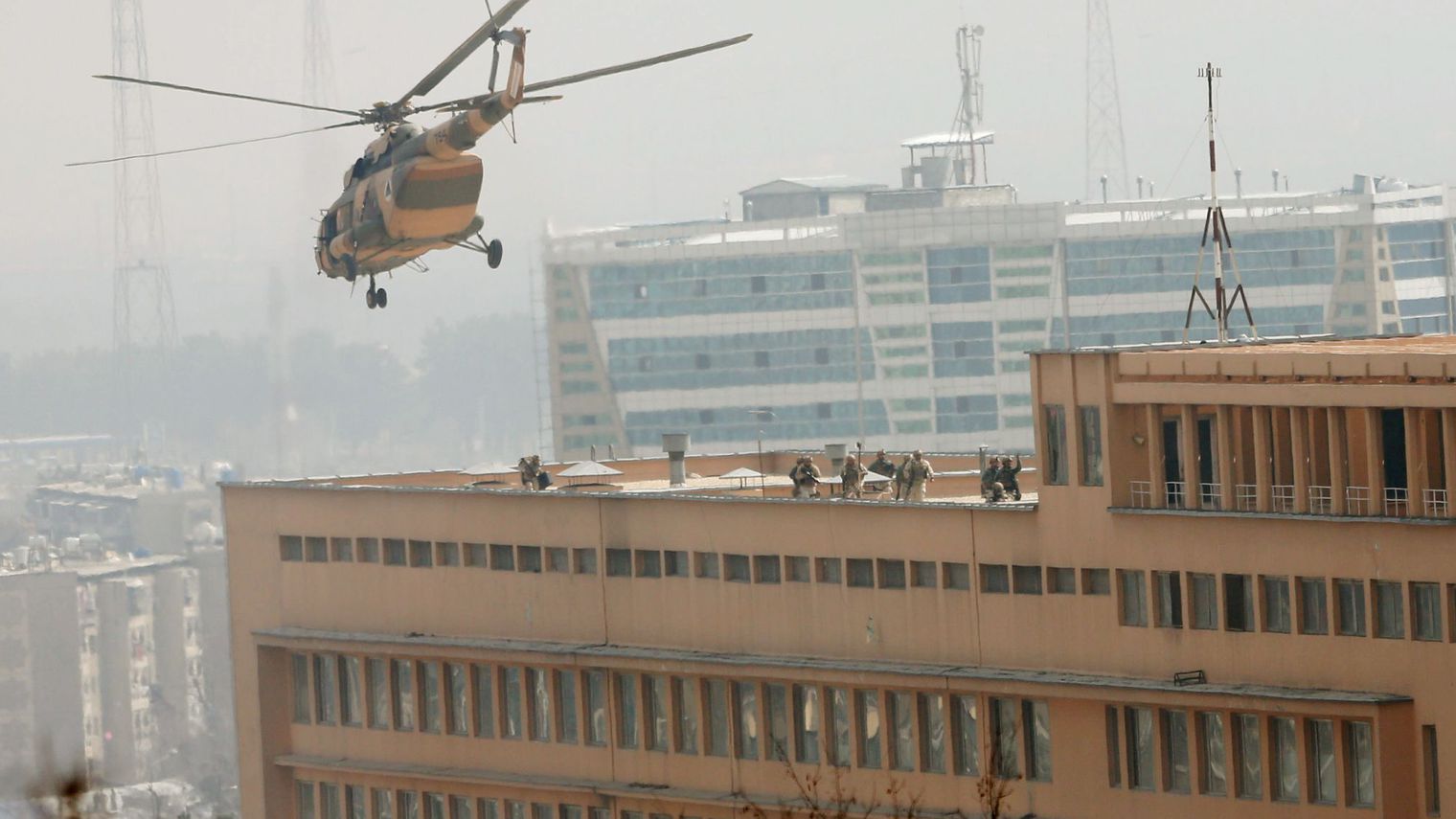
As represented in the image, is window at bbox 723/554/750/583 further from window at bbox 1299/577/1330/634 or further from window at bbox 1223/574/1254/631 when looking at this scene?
window at bbox 1299/577/1330/634

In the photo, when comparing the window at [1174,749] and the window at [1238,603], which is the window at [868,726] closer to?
the window at [1174,749]

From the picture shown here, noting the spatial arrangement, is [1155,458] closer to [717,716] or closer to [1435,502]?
[1435,502]

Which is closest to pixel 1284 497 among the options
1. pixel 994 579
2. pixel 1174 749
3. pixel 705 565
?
pixel 1174 749

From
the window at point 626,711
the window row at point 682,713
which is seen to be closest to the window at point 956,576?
the window row at point 682,713

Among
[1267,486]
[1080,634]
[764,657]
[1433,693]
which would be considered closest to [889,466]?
[764,657]

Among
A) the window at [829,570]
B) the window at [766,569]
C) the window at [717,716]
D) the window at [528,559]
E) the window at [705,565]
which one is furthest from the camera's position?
the window at [528,559]

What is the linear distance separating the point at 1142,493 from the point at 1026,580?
5.13 metres

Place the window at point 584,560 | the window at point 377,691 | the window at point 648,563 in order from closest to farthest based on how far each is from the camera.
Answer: the window at point 648,563 → the window at point 584,560 → the window at point 377,691

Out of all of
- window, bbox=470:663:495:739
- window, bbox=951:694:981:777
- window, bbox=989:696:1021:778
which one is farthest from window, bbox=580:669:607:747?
window, bbox=989:696:1021:778

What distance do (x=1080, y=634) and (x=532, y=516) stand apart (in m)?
24.8

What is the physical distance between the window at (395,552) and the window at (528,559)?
211 inches

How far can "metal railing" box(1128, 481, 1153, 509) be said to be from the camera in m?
78.2

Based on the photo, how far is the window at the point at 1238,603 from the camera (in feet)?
247

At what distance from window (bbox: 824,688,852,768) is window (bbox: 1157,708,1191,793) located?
1267 centimetres
